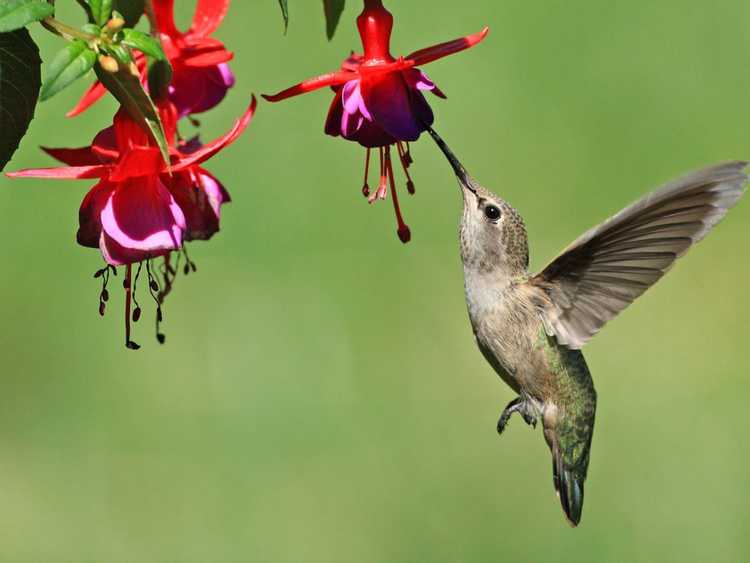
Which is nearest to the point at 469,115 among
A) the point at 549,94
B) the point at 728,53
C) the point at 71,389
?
the point at 549,94

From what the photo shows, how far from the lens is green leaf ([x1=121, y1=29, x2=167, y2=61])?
3.11ft

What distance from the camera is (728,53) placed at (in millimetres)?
3926

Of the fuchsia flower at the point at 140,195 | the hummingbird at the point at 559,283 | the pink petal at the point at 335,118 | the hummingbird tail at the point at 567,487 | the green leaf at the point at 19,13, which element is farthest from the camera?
the hummingbird tail at the point at 567,487

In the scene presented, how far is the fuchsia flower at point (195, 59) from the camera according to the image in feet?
3.74

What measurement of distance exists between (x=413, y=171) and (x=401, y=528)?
1047mm

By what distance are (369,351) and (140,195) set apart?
203cm

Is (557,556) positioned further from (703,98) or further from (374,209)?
(703,98)

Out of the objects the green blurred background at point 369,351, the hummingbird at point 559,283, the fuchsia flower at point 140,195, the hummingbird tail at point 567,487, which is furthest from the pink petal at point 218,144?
the green blurred background at point 369,351

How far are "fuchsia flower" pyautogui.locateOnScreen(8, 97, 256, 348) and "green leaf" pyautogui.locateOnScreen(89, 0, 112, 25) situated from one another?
0.07 metres

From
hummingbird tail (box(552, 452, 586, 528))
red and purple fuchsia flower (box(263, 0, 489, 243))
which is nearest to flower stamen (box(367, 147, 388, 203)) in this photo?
red and purple fuchsia flower (box(263, 0, 489, 243))

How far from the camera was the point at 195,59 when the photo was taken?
3.72 feet

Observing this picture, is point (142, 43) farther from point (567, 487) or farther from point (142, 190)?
point (567, 487)

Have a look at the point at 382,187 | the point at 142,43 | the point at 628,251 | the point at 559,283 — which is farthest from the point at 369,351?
the point at 142,43

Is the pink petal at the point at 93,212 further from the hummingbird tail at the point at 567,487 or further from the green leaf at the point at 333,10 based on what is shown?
the hummingbird tail at the point at 567,487
